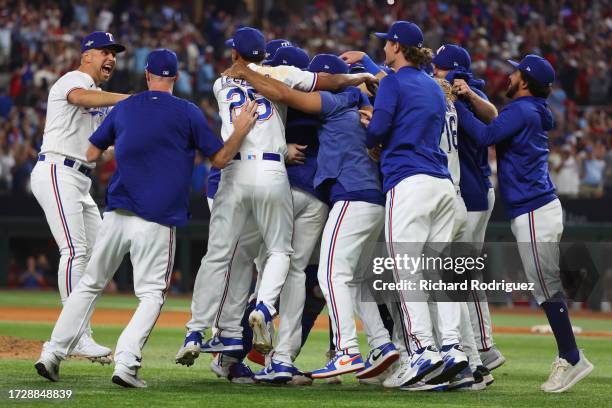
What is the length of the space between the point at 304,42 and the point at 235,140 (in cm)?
1708

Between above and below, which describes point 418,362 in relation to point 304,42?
below

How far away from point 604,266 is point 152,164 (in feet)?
34.5

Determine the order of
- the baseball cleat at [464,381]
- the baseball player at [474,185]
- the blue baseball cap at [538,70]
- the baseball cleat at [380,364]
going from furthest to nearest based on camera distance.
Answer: the baseball player at [474,185] < the blue baseball cap at [538,70] < the baseball cleat at [464,381] < the baseball cleat at [380,364]

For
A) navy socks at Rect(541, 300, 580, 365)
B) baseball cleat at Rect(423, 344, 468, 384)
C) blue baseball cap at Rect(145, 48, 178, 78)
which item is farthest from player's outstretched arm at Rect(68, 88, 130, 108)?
navy socks at Rect(541, 300, 580, 365)

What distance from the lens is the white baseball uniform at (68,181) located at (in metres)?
8.40

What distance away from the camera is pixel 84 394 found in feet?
21.8

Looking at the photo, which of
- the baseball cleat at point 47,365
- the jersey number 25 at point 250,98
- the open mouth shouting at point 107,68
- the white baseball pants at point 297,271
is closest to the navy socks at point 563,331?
the white baseball pants at point 297,271

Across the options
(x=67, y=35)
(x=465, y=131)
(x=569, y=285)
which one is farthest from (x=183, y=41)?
(x=465, y=131)

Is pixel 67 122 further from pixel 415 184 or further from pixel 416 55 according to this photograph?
pixel 415 184

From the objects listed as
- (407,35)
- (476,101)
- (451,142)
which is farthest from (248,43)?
(476,101)

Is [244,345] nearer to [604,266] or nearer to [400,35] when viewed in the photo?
[400,35]

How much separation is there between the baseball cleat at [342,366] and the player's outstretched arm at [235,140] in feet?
4.88

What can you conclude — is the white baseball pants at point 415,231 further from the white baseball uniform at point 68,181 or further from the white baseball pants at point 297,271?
the white baseball uniform at point 68,181

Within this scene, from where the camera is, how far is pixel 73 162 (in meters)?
8.52
